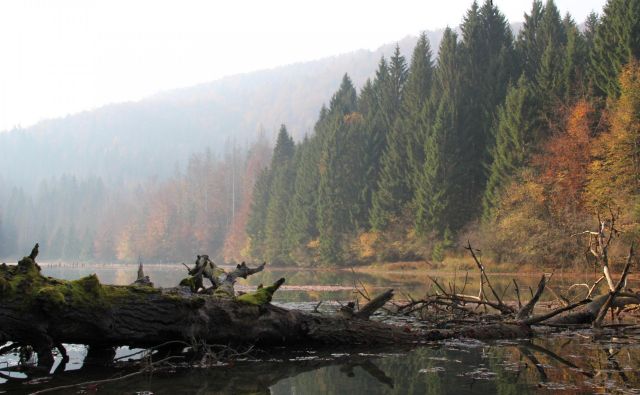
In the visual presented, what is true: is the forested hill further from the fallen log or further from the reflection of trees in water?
the fallen log

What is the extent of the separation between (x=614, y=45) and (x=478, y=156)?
15.8 meters

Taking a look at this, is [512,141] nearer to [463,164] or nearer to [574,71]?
[574,71]

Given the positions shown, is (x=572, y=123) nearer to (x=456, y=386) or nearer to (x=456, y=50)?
(x=456, y=50)

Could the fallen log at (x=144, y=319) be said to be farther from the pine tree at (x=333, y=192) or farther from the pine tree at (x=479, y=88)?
the pine tree at (x=333, y=192)

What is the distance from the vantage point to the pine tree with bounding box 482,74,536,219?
1841 inches

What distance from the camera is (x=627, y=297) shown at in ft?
45.1

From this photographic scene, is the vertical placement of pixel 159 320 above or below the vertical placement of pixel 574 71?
below

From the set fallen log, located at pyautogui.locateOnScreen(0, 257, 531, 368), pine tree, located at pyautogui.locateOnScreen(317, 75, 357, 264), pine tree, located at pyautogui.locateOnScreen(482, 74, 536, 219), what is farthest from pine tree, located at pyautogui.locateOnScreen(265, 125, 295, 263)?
fallen log, located at pyautogui.locateOnScreen(0, 257, 531, 368)

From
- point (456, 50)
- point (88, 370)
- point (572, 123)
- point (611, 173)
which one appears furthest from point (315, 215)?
point (88, 370)

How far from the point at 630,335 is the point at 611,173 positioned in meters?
26.9

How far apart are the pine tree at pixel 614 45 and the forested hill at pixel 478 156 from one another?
0.32 feet

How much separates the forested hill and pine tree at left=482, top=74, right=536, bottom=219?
115 mm

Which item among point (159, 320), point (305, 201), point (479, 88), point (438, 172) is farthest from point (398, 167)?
point (159, 320)

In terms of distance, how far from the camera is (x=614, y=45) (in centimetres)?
4366
